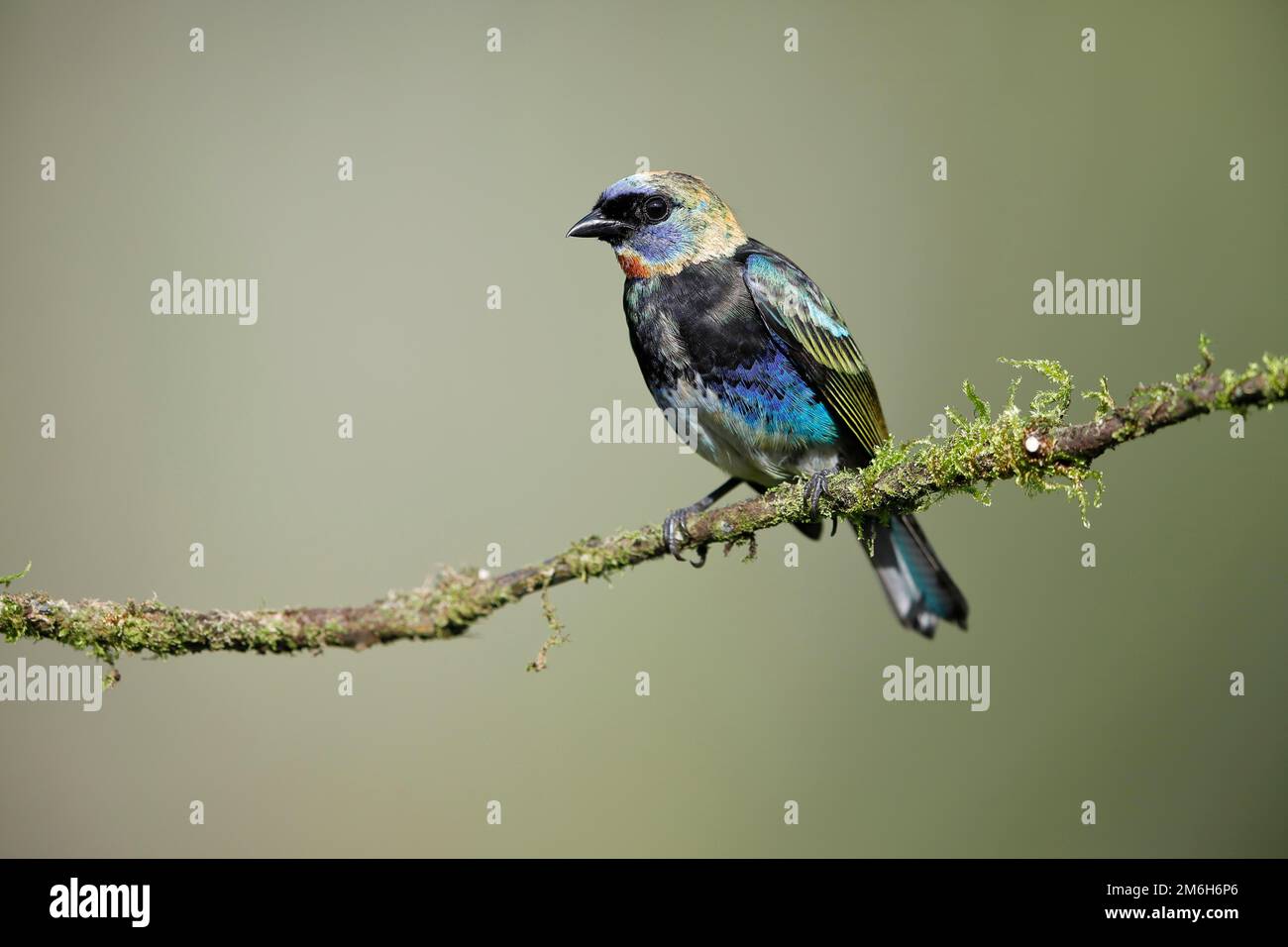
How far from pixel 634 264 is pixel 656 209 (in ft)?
0.88

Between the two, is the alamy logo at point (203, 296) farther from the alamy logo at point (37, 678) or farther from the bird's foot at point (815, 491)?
the bird's foot at point (815, 491)

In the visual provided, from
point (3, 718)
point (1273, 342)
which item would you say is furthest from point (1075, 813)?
point (3, 718)

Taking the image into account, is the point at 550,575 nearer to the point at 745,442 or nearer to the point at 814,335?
the point at 745,442

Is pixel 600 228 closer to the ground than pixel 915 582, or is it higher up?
higher up

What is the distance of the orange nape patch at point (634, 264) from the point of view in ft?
15.7

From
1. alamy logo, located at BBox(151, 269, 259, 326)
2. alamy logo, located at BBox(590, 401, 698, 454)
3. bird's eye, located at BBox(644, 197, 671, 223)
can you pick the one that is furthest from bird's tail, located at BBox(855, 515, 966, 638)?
alamy logo, located at BBox(151, 269, 259, 326)

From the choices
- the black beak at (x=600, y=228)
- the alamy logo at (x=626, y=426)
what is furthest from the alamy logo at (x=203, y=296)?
the black beak at (x=600, y=228)

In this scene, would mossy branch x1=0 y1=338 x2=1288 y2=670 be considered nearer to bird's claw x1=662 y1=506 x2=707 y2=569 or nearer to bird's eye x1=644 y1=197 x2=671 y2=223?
bird's claw x1=662 y1=506 x2=707 y2=569

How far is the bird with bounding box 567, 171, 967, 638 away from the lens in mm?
4512

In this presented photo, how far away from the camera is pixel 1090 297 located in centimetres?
991

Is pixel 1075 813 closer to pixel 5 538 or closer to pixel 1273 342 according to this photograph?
pixel 1273 342

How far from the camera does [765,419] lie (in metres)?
4.50

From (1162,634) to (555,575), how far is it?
787cm

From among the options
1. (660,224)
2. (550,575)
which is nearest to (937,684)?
(660,224)
